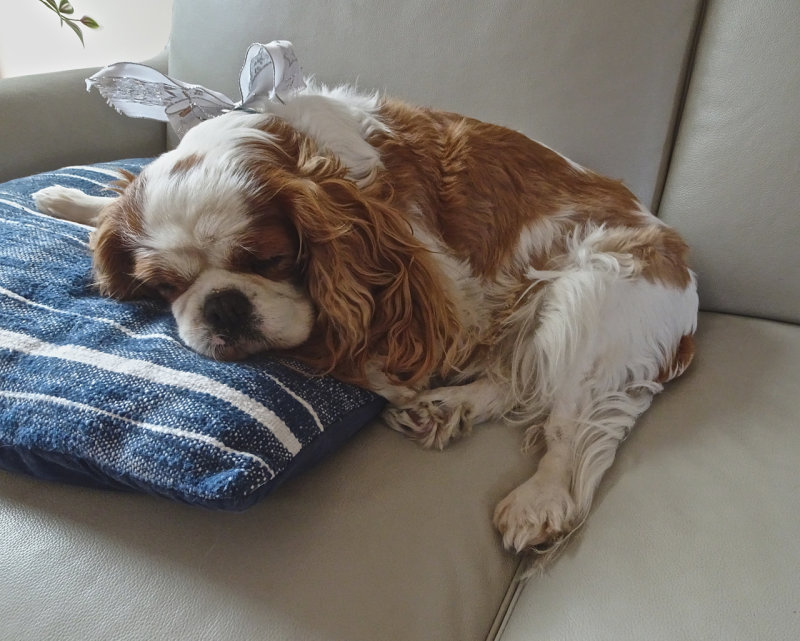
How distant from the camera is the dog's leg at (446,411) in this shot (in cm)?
131

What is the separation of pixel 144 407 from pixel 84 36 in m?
3.02

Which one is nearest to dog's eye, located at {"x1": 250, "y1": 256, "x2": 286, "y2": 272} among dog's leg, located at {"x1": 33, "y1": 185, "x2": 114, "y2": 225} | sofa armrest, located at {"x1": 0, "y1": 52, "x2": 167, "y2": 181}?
dog's leg, located at {"x1": 33, "y1": 185, "x2": 114, "y2": 225}

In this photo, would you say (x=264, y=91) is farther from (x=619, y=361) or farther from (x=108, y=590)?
(x=108, y=590)

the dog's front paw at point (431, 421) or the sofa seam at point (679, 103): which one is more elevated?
the sofa seam at point (679, 103)

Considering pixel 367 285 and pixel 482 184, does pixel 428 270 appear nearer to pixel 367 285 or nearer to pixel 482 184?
pixel 367 285

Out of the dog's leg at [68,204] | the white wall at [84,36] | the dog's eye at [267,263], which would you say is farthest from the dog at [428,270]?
the white wall at [84,36]

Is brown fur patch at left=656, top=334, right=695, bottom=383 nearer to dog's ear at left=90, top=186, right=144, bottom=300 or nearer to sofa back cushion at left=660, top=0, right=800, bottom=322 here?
sofa back cushion at left=660, top=0, right=800, bottom=322

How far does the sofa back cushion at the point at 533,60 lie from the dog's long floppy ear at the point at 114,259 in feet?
2.87

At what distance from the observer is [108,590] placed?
0.96 metres

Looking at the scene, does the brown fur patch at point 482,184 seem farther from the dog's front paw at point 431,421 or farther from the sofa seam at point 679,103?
the dog's front paw at point 431,421

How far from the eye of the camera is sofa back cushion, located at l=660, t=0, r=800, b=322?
5.16ft

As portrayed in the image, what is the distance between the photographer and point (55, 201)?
5.77 feet

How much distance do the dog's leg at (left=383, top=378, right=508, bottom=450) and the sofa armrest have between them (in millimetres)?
1552

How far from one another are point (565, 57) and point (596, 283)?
658 millimetres
